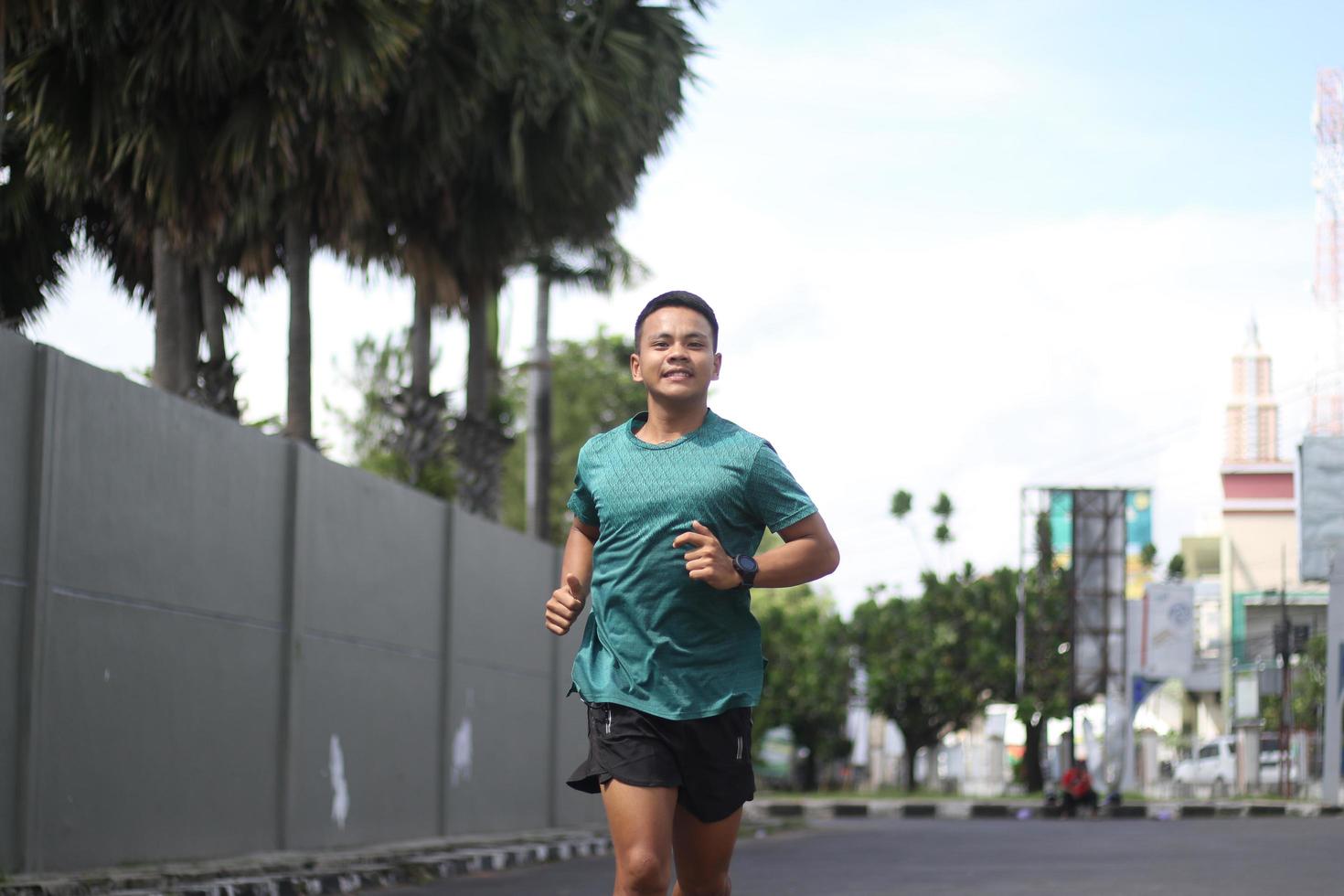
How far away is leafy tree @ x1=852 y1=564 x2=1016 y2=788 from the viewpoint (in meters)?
49.6

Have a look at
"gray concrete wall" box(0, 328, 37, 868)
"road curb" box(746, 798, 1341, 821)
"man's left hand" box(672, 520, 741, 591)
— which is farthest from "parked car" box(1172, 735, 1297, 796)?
"man's left hand" box(672, 520, 741, 591)

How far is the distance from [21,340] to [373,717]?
567 centimetres

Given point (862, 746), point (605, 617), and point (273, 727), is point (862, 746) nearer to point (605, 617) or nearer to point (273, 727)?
point (273, 727)

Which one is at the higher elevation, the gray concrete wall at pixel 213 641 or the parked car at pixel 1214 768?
the gray concrete wall at pixel 213 641

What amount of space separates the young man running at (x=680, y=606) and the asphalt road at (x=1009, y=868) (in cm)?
590

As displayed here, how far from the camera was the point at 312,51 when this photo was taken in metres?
11.9

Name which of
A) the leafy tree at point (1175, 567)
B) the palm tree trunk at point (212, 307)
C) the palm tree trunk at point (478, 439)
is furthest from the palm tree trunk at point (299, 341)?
the leafy tree at point (1175, 567)

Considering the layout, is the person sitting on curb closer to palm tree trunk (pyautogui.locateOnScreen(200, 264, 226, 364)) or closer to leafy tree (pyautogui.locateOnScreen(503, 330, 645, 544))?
leafy tree (pyautogui.locateOnScreen(503, 330, 645, 544))

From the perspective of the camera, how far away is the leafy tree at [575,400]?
45250 millimetres

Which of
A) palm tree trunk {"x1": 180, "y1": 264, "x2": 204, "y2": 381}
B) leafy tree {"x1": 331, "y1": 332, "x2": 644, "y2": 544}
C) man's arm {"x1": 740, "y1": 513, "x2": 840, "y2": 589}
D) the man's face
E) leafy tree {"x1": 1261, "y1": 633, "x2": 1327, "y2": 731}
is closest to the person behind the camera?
man's arm {"x1": 740, "y1": 513, "x2": 840, "y2": 589}

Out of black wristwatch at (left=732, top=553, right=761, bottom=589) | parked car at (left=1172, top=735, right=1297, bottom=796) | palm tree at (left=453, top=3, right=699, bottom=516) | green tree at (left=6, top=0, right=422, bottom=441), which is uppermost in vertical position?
palm tree at (left=453, top=3, right=699, bottom=516)

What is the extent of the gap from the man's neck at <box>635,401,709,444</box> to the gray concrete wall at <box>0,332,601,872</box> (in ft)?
15.5

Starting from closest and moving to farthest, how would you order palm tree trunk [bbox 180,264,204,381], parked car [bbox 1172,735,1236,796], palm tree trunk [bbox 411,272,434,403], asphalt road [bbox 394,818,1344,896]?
asphalt road [bbox 394,818,1344,896], palm tree trunk [bbox 180,264,204,381], palm tree trunk [bbox 411,272,434,403], parked car [bbox 1172,735,1236,796]

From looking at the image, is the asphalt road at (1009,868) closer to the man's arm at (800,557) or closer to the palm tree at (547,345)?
the man's arm at (800,557)
